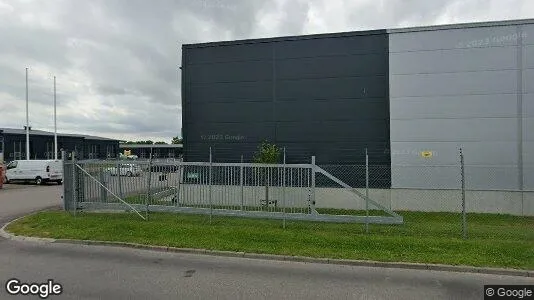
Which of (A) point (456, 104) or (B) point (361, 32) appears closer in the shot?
(A) point (456, 104)

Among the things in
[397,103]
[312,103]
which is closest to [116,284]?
[312,103]

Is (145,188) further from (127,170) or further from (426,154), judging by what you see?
(426,154)

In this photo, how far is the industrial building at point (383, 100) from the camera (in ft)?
47.1

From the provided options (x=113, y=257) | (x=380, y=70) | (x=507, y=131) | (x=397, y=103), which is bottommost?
(x=113, y=257)

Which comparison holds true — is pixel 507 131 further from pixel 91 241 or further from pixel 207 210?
pixel 91 241

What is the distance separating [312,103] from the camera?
15938 millimetres

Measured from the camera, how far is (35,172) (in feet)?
98.0

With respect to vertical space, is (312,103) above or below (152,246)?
above

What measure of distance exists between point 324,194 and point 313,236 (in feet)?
21.9

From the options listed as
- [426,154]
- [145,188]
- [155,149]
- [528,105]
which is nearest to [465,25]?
[528,105]

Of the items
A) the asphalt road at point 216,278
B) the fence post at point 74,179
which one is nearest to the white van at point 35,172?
the fence post at point 74,179

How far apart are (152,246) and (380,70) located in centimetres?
1141

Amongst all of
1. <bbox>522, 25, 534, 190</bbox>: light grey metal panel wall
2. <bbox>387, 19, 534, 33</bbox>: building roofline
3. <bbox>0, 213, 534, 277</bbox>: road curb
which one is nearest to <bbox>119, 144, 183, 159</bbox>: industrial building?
<bbox>387, 19, 534, 33</bbox>: building roofline

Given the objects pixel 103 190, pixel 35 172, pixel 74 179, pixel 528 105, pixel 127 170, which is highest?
pixel 528 105
